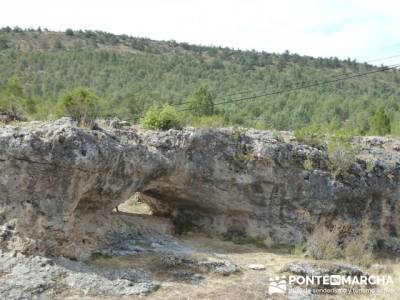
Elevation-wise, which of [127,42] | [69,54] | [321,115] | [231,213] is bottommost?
[231,213]

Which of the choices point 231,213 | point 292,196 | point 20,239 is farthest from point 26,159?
point 292,196

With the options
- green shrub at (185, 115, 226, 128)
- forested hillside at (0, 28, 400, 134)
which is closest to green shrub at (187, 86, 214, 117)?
forested hillside at (0, 28, 400, 134)

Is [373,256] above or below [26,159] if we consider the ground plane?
below

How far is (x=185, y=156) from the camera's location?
14891 millimetres

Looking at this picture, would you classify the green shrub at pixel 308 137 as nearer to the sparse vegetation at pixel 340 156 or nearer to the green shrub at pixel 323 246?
the sparse vegetation at pixel 340 156

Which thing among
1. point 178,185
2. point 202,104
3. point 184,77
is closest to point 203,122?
point 178,185

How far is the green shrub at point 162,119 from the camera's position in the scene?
49.6 ft

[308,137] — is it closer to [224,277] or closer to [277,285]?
[277,285]

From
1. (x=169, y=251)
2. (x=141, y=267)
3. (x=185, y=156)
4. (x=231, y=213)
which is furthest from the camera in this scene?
(x=231, y=213)

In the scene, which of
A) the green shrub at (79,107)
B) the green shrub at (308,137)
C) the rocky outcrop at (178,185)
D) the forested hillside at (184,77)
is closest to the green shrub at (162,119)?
the rocky outcrop at (178,185)

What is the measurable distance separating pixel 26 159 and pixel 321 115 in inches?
1676

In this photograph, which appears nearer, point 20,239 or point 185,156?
point 20,239

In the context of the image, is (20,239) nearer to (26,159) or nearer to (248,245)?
(26,159)

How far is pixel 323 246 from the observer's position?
49.4ft
